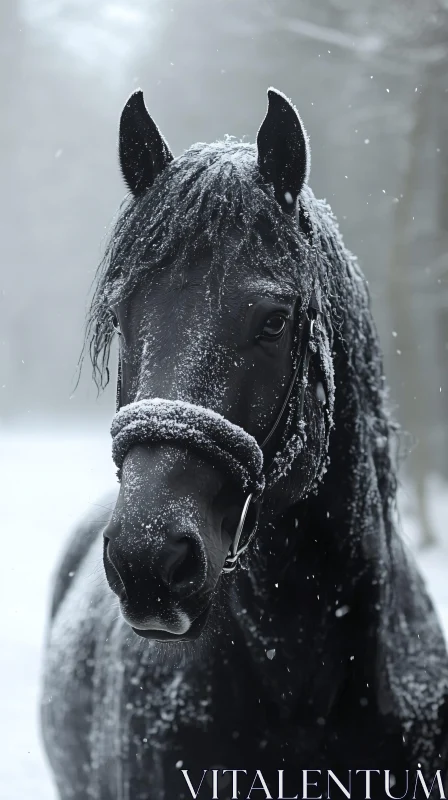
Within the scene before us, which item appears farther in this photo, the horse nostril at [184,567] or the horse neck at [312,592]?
the horse neck at [312,592]

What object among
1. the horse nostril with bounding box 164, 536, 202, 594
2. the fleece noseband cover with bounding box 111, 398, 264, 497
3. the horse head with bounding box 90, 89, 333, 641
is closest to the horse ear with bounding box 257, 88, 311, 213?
the horse head with bounding box 90, 89, 333, 641

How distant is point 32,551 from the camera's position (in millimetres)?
10898

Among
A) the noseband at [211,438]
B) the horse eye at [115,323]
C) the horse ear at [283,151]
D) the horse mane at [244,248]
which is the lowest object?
the noseband at [211,438]

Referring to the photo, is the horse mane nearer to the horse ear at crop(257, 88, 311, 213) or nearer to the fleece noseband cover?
the horse ear at crop(257, 88, 311, 213)

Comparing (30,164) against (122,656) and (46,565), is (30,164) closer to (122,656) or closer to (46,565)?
(46,565)

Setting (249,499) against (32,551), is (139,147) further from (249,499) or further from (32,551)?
(32,551)

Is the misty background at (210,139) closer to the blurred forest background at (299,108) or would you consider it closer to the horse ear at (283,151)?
the blurred forest background at (299,108)

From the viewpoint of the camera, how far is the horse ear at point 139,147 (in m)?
1.77

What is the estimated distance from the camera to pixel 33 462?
1741cm

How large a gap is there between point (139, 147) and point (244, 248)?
0.46 metres

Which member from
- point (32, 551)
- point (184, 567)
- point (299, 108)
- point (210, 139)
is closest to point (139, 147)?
point (184, 567)

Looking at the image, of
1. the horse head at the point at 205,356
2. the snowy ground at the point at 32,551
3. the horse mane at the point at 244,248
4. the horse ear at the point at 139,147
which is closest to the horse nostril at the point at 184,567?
the horse head at the point at 205,356

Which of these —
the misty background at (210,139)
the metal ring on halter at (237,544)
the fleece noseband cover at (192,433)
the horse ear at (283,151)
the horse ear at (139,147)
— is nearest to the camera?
the fleece noseband cover at (192,433)

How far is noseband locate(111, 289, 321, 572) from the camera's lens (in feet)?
4.52
